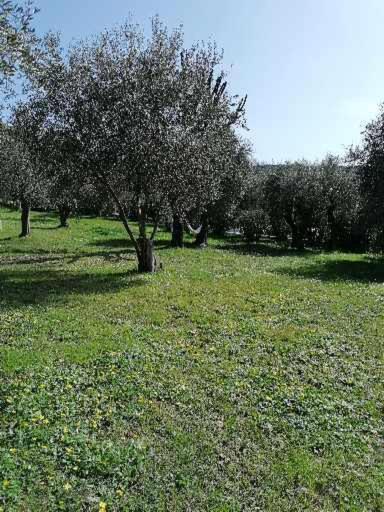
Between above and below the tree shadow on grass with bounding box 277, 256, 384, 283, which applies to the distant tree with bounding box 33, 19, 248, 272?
above

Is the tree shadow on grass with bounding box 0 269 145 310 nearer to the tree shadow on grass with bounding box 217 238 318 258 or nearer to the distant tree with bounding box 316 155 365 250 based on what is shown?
the tree shadow on grass with bounding box 217 238 318 258

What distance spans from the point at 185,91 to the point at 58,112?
5.38 meters

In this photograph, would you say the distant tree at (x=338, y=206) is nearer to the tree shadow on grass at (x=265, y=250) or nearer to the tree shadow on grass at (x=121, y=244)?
the tree shadow on grass at (x=265, y=250)

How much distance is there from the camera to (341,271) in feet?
86.0

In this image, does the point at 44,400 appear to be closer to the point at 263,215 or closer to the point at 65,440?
the point at 65,440

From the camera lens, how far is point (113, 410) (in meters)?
8.84

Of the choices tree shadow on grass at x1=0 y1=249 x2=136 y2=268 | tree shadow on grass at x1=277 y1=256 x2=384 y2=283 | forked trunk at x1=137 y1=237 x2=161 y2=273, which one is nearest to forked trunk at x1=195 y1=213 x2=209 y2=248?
tree shadow on grass at x1=0 y1=249 x2=136 y2=268

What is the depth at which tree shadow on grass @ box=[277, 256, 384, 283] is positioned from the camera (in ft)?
78.2

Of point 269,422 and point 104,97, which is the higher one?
point 104,97

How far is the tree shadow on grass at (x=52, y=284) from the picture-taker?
17031 mm

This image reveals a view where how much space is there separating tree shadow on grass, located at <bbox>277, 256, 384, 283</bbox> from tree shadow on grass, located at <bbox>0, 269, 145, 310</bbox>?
830 centimetres

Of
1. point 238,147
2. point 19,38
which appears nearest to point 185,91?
point 19,38

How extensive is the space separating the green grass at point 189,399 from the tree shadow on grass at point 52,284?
152 mm

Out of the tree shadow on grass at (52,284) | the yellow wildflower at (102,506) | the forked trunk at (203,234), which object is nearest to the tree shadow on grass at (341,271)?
the tree shadow on grass at (52,284)
